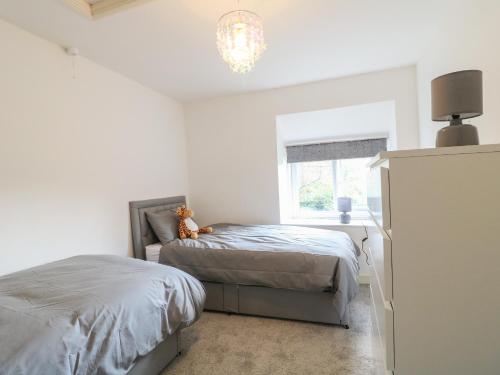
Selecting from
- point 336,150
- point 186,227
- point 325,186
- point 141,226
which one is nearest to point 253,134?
point 336,150

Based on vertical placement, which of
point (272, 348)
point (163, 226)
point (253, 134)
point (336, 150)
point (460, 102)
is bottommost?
point (272, 348)

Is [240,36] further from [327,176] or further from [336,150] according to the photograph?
[327,176]

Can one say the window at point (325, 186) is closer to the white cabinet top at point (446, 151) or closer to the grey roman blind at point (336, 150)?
the grey roman blind at point (336, 150)

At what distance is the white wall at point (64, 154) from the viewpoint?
185cm

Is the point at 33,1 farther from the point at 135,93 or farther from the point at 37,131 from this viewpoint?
the point at 135,93

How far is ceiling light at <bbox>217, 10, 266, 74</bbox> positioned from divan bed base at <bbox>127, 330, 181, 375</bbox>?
1921mm

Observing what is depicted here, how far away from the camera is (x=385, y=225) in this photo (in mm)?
963

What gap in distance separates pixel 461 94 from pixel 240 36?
123cm

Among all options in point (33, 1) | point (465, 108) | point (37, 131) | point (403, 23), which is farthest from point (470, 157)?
point (37, 131)

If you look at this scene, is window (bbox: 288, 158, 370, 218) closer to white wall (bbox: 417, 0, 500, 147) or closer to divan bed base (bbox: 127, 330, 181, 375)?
white wall (bbox: 417, 0, 500, 147)

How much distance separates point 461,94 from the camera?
981mm

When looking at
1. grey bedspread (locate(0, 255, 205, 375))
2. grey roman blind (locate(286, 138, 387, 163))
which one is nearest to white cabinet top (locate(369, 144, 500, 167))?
grey bedspread (locate(0, 255, 205, 375))

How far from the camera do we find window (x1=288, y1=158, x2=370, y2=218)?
3.72 m

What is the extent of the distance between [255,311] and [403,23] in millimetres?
2732
